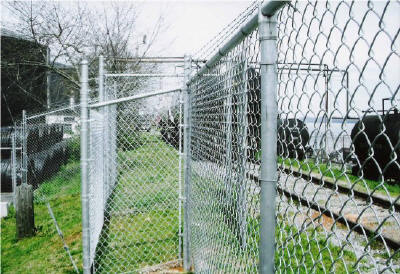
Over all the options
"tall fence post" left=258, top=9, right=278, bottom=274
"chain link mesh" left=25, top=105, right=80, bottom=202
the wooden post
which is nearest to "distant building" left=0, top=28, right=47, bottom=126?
"chain link mesh" left=25, top=105, right=80, bottom=202

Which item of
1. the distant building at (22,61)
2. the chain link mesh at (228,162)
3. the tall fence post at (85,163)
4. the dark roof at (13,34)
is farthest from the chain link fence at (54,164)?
the chain link mesh at (228,162)

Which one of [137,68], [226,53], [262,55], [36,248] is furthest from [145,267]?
[137,68]

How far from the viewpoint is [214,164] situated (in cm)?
278

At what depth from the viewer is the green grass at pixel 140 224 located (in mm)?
4906

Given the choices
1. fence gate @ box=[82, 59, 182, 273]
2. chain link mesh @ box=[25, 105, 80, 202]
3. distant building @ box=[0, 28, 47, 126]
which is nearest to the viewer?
fence gate @ box=[82, 59, 182, 273]

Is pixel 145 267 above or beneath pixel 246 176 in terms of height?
beneath

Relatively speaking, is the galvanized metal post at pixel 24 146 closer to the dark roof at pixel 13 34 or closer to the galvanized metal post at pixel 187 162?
the galvanized metal post at pixel 187 162

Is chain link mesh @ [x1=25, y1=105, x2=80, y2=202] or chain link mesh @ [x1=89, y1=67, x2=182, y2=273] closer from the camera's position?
chain link mesh @ [x1=89, y1=67, x2=182, y2=273]

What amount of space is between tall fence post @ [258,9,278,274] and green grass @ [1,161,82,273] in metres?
4.04

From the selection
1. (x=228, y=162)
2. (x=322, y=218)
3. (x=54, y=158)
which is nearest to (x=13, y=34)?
(x=54, y=158)

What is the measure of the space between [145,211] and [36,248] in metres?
2.17

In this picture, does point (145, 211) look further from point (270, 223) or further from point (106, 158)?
point (270, 223)

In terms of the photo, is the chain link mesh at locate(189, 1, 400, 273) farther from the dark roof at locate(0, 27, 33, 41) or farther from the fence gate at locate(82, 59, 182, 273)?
the dark roof at locate(0, 27, 33, 41)

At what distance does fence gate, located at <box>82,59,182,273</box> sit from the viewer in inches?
182
